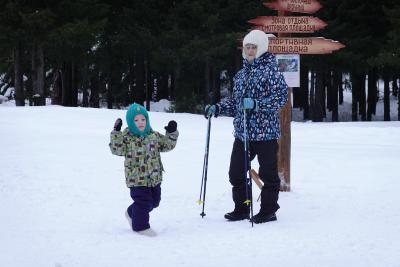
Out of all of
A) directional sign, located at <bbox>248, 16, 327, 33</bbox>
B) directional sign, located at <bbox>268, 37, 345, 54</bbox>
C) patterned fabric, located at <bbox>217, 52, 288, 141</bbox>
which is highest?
directional sign, located at <bbox>248, 16, 327, 33</bbox>

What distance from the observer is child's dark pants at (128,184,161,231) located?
18.9ft

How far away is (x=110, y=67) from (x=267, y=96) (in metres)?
30.4

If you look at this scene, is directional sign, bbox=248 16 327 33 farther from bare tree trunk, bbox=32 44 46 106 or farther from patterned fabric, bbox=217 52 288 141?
bare tree trunk, bbox=32 44 46 106

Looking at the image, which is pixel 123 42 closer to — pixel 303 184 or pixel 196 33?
pixel 196 33

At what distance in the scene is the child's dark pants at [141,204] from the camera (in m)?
5.76

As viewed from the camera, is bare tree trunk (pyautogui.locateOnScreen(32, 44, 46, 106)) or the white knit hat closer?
the white knit hat

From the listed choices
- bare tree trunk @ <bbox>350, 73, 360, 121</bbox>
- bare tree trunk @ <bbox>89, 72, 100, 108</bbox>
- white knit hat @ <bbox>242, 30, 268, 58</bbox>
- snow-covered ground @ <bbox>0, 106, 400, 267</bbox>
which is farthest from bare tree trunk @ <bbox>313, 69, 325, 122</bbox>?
white knit hat @ <bbox>242, 30, 268, 58</bbox>

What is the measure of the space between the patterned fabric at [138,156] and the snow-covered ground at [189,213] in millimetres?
554

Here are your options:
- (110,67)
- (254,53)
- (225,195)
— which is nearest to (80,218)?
(225,195)

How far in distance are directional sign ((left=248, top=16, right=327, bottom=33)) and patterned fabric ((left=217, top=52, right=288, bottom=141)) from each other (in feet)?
6.20

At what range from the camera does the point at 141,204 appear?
5789 millimetres

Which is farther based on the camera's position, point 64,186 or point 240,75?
point 64,186

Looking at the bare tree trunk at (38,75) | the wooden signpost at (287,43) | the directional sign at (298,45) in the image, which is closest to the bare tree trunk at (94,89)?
the bare tree trunk at (38,75)

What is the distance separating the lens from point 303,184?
8.84 m
